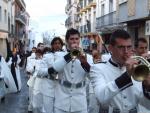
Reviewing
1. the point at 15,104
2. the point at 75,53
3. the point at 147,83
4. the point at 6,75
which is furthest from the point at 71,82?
A: the point at 15,104

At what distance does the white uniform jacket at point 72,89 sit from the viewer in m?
6.50

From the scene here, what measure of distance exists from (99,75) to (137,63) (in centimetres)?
76

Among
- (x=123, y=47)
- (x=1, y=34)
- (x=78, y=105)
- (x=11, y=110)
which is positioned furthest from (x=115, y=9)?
(x=123, y=47)

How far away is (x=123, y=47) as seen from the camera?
163 inches

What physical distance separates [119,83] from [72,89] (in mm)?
2585

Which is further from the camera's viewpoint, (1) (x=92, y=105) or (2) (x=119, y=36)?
(1) (x=92, y=105)

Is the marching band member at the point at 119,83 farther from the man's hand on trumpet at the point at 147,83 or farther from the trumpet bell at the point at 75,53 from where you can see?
the trumpet bell at the point at 75,53

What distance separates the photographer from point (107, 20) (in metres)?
36.7

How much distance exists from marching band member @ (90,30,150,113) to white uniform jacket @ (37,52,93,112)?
6.21 ft

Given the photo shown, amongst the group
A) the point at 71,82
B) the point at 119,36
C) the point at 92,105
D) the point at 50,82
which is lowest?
the point at 92,105

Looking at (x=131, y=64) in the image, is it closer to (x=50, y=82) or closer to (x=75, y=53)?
(x=75, y=53)

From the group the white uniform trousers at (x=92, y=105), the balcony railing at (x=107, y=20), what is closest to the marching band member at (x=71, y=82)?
the white uniform trousers at (x=92, y=105)

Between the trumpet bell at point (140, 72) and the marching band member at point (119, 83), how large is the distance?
0.19m

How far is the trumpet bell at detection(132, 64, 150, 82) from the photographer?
3.67 meters
